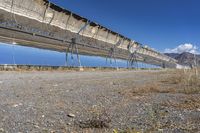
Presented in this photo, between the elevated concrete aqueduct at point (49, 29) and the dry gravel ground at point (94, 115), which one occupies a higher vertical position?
the elevated concrete aqueduct at point (49, 29)

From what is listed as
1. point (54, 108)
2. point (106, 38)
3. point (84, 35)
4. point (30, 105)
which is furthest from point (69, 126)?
point (106, 38)

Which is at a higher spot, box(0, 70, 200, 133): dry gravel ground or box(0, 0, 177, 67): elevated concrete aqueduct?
box(0, 0, 177, 67): elevated concrete aqueduct

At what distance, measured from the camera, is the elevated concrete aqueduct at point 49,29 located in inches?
1141

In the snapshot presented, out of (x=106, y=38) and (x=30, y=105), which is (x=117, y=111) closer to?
(x=30, y=105)

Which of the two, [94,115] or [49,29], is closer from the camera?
[94,115]

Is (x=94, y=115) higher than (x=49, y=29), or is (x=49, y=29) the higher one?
(x=49, y=29)

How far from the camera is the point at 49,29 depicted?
123 ft

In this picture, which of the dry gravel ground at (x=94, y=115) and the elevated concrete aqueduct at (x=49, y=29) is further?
the elevated concrete aqueduct at (x=49, y=29)

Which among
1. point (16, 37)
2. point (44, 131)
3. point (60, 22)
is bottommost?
point (44, 131)

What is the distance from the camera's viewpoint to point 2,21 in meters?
27.8

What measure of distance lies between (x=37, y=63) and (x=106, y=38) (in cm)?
2536

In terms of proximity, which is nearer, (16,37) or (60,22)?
(16,37)

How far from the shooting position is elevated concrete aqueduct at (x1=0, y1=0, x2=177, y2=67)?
28984 millimetres

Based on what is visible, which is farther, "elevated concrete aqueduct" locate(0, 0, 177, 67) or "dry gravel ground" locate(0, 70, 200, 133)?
"elevated concrete aqueduct" locate(0, 0, 177, 67)
